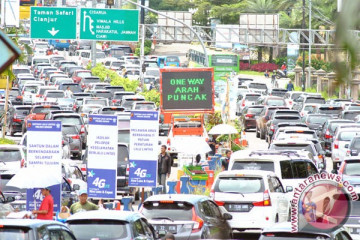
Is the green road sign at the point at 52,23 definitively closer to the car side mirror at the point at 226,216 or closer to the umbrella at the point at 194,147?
the umbrella at the point at 194,147

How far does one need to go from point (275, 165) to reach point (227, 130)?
32.7 ft

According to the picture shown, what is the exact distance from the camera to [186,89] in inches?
1439

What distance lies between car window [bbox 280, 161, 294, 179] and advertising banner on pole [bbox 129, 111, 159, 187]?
9.31ft

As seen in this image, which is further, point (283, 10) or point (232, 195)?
point (283, 10)

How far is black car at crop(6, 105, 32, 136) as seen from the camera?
4294cm

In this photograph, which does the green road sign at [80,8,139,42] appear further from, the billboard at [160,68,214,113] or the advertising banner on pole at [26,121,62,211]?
the advertising banner on pole at [26,121,62,211]

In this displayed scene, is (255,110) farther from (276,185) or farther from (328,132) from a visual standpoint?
(276,185)

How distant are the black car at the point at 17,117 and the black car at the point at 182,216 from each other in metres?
28.4

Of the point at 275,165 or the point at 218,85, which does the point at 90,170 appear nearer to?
the point at 275,165

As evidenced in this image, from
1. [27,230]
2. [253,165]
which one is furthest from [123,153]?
[27,230]

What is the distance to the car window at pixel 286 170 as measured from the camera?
21.6m

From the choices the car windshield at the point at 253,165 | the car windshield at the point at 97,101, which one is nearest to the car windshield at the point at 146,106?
the car windshield at the point at 97,101

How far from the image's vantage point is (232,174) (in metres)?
18.2

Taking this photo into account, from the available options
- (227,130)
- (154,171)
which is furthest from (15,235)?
(227,130)
